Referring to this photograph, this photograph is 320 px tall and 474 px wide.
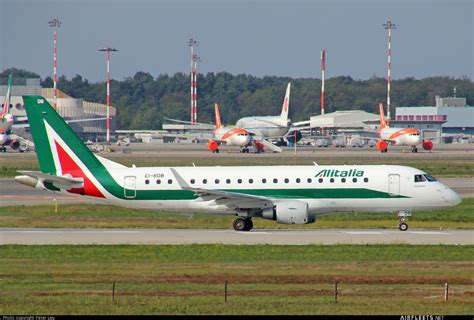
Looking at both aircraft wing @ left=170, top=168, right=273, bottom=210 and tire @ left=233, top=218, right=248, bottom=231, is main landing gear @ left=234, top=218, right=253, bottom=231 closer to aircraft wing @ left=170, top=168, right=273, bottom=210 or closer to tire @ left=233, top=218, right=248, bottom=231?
tire @ left=233, top=218, right=248, bottom=231

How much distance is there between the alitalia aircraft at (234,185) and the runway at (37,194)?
26.6 feet

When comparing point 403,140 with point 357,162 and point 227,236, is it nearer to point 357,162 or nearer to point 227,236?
point 357,162

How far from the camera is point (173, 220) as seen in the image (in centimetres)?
5128

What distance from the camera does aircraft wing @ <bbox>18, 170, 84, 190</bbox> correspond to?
4500 centimetres

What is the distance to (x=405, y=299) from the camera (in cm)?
2761

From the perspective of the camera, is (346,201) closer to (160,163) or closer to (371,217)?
(371,217)

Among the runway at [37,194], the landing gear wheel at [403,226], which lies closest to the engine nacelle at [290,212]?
the landing gear wheel at [403,226]

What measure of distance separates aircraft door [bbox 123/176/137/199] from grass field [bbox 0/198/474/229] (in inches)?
102

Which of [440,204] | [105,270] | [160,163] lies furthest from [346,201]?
[160,163]

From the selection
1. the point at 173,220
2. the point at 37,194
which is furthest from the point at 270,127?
the point at 173,220

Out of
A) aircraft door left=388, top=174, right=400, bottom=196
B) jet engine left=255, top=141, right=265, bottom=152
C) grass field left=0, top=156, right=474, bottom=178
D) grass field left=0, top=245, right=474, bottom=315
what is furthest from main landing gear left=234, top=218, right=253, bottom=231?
jet engine left=255, top=141, right=265, bottom=152

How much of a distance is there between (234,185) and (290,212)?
3.33m

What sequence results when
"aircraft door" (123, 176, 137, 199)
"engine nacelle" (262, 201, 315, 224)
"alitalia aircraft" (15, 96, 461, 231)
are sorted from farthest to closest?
"aircraft door" (123, 176, 137, 199) < "alitalia aircraft" (15, 96, 461, 231) < "engine nacelle" (262, 201, 315, 224)

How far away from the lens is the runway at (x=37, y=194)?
61.7 meters
